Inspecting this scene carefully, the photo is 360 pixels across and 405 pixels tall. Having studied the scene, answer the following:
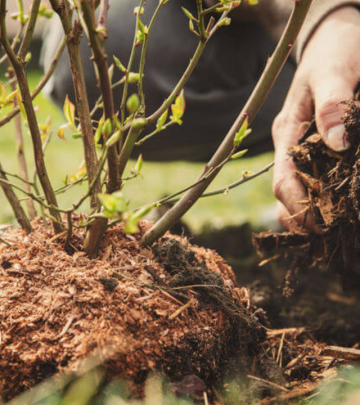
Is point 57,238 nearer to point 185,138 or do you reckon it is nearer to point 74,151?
point 185,138

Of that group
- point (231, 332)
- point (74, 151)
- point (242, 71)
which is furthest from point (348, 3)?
point (74, 151)

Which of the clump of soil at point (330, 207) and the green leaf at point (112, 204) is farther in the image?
the clump of soil at point (330, 207)

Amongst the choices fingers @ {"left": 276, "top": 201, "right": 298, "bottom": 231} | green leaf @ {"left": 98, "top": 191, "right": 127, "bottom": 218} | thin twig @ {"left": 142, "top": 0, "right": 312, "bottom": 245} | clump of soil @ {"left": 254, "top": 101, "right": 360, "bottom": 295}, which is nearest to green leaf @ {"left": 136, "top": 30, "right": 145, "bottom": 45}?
thin twig @ {"left": 142, "top": 0, "right": 312, "bottom": 245}

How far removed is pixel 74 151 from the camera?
15.0 feet

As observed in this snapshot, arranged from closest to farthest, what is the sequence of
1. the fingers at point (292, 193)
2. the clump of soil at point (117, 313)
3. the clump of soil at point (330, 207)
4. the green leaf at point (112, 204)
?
the green leaf at point (112, 204) < the clump of soil at point (117, 313) < the clump of soil at point (330, 207) < the fingers at point (292, 193)

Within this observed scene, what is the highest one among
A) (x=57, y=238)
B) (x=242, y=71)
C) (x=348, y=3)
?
(x=348, y=3)

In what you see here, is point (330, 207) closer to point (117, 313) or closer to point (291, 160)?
point (291, 160)

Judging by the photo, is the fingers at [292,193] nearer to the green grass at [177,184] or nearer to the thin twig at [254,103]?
the thin twig at [254,103]

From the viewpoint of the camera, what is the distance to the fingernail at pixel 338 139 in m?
1.17

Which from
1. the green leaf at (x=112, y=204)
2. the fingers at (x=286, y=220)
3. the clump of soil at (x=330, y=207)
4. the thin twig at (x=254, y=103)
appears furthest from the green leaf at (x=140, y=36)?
the fingers at (x=286, y=220)

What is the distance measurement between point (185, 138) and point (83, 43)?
2.76 feet

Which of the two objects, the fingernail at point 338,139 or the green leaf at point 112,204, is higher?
the green leaf at point 112,204

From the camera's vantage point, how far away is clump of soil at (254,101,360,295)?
116 centimetres

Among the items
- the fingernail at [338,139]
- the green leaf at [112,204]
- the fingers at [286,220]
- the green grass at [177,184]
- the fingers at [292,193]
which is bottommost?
the green grass at [177,184]
